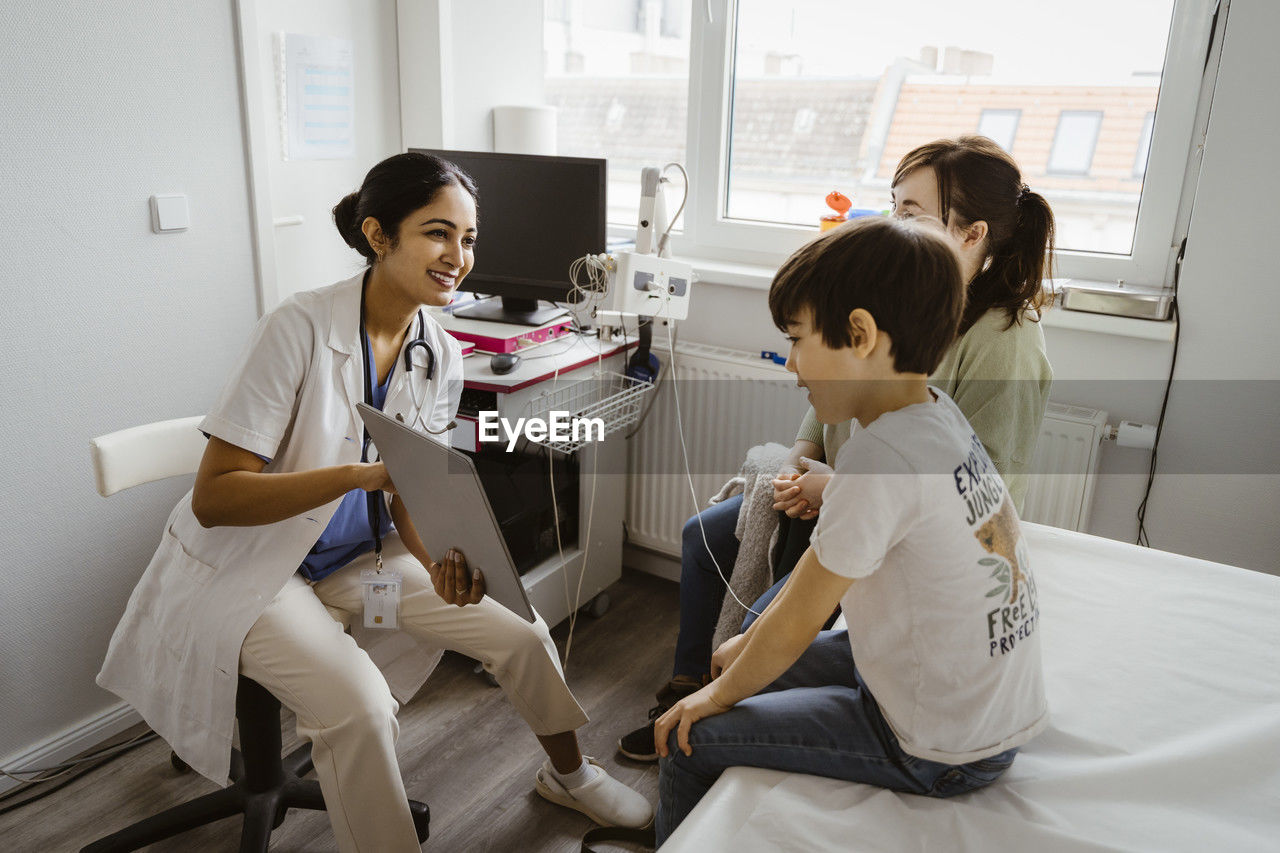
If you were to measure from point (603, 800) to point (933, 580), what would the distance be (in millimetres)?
985

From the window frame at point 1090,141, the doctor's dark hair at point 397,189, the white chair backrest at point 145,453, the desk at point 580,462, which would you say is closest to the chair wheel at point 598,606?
the desk at point 580,462

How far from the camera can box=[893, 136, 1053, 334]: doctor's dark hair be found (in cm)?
156

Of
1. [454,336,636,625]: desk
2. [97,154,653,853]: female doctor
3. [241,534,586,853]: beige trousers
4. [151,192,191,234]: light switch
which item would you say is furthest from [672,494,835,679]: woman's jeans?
[151,192,191,234]: light switch

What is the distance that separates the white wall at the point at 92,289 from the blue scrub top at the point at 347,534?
2.02 feet

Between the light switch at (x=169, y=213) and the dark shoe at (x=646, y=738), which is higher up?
the light switch at (x=169, y=213)

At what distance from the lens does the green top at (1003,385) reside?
5.07 ft

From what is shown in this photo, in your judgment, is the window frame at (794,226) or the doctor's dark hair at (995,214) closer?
the doctor's dark hair at (995,214)

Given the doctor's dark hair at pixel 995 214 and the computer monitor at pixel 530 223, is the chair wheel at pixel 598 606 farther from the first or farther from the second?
the doctor's dark hair at pixel 995 214

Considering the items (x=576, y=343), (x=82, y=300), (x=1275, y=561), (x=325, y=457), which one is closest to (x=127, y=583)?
(x=82, y=300)

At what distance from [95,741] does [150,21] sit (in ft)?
4.81

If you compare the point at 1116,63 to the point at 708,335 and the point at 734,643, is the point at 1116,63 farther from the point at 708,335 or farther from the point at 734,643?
the point at 734,643

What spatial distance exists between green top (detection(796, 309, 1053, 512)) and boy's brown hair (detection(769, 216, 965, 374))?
562mm

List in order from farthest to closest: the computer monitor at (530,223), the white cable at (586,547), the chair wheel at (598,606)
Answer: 1. the chair wheel at (598,606)
2. the white cable at (586,547)
3. the computer monitor at (530,223)

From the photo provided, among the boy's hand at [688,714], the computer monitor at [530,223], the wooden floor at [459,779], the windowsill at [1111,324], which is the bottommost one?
the wooden floor at [459,779]
